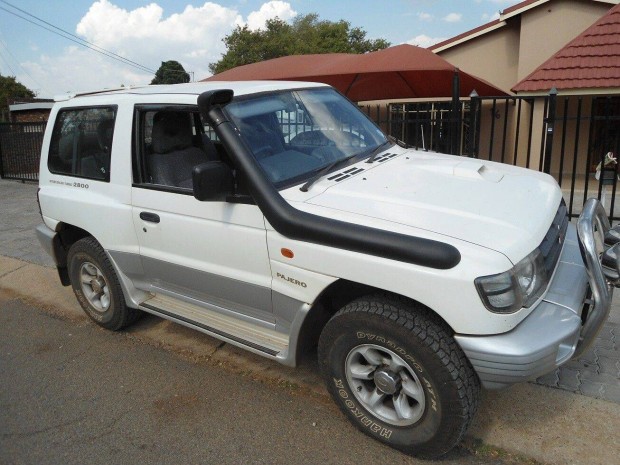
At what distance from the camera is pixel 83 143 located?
4.20 m

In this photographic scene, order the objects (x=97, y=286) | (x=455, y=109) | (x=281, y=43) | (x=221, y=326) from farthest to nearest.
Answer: (x=281, y=43), (x=455, y=109), (x=97, y=286), (x=221, y=326)

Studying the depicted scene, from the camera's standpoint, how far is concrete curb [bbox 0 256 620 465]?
9.07ft

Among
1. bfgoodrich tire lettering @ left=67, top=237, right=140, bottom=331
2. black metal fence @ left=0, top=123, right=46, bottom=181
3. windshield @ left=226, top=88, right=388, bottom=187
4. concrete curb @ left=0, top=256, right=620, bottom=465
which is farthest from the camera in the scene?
black metal fence @ left=0, top=123, right=46, bottom=181

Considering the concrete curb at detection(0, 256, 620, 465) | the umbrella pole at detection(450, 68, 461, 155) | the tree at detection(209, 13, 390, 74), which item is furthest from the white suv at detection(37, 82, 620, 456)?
the tree at detection(209, 13, 390, 74)

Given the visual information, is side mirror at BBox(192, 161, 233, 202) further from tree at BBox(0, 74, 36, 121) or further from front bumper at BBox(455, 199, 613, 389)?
tree at BBox(0, 74, 36, 121)

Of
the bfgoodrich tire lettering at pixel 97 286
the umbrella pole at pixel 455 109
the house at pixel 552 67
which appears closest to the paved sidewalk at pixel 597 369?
the bfgoodrich tire lettering at pixel 97 286

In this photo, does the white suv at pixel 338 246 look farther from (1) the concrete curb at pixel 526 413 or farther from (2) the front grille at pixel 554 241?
(1) the concrete curb at pixel 526 413

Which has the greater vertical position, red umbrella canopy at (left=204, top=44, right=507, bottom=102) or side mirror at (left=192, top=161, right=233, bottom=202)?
red umbrella canopy at (left=204, top=44, right=507, bottom=102)

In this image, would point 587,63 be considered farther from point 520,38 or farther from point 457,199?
point 457,199

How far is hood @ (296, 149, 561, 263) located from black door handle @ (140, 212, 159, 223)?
1.22 meters

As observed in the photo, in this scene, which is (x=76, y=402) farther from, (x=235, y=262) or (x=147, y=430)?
(x=235, y=262)

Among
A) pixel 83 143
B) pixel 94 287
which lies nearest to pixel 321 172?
pixel 83 143

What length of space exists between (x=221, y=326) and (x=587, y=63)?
11.4 m

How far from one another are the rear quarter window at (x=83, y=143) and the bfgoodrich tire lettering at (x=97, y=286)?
59 cm
